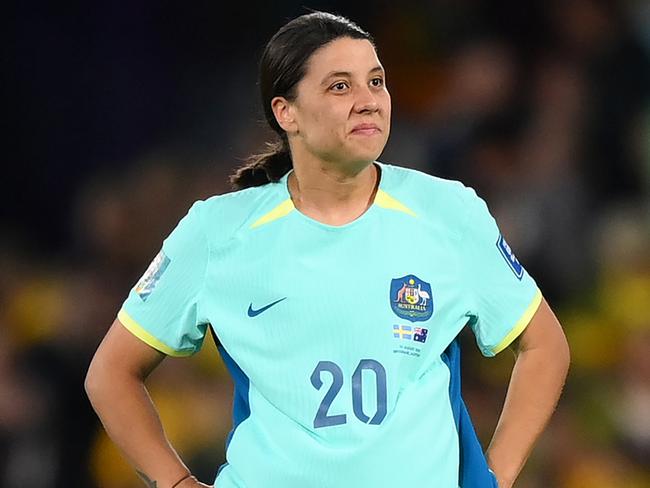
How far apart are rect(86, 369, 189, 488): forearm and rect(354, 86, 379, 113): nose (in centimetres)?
84

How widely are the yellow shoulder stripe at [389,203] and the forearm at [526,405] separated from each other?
443 millimetres

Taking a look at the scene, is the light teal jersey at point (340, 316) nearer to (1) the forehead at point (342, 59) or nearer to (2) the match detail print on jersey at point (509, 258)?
(2) the match detail print on jersey at point (509, 258)

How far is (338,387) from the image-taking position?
2.95m

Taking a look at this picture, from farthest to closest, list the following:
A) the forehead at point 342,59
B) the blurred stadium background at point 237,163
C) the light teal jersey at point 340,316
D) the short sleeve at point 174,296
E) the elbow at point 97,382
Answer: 1. the blurred stadium background at point 237,163
2. the elbow at point 97,382
3. the short sleeve at point 174,296
4. the forehead at point 342,59
5. the light teal jersey at point 340,316

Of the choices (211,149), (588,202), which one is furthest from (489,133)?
(211,149)

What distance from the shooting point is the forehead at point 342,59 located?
3.06 meters

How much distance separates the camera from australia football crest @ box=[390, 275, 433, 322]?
9.91ft

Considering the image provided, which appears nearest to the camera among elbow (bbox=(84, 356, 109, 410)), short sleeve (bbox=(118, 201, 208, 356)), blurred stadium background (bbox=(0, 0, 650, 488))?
short sleeve (bbox=(118, 201, 208, 356))

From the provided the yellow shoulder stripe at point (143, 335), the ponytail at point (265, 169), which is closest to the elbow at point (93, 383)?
the yellow shoulder stripe at point (143, 335)

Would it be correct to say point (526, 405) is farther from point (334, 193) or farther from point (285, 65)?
point (285, 65)

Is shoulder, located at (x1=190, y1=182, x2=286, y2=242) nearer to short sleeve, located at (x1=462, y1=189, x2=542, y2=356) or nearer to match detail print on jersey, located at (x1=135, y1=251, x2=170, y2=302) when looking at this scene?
match detail print on jersey, located at (x1=135, y1=251, x2=170, y2=302)

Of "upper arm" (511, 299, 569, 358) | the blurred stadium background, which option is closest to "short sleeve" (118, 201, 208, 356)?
"upper arm" (511, 299, 569, 358)

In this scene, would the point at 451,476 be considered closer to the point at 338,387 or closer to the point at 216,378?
the point at 338,387

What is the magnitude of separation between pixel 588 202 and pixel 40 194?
2.62 meters
